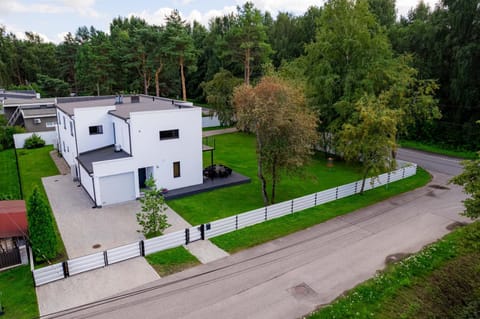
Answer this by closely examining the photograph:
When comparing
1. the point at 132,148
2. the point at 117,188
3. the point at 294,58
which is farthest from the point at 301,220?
the point at 294,58

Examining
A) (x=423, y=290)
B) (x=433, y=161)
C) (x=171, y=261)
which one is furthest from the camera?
(x=433, y=161)

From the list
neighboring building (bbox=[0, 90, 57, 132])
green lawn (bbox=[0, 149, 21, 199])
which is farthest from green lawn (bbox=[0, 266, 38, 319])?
neighboring building (bbox=[0, 90, 57, 132])

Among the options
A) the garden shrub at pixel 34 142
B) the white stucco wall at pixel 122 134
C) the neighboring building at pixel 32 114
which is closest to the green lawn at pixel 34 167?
the garden shrub at pixel 34 142

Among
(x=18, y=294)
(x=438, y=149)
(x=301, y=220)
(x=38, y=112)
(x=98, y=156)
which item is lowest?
(x=18, y=294)

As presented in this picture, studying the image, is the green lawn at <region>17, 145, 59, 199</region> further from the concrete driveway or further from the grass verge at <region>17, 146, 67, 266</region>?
the concrete driveway

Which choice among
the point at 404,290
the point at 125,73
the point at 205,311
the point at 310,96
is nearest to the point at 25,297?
the point at 205,311

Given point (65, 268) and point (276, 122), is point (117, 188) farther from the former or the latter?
point (276, 122)
